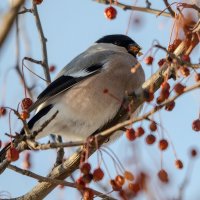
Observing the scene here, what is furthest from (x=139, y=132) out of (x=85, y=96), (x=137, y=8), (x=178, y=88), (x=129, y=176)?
(x=85, y=96)

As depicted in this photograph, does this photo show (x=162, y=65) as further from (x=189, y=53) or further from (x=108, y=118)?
(x=108, y=118)

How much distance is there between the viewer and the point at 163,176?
1981 mm

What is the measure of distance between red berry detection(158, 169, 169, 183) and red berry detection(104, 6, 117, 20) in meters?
1.03

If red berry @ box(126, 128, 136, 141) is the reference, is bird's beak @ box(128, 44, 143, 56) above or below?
below

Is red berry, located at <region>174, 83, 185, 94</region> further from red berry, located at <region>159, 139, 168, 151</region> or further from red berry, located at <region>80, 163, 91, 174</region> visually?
red berry, located at <region>80, 163, 91, 174</region>

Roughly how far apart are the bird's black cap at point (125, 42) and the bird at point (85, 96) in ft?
1.73

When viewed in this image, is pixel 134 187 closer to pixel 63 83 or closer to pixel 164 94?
pixel 164 94

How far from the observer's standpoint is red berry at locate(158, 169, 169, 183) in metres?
1.97

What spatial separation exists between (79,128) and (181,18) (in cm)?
134

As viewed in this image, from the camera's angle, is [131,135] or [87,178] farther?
[131,135]

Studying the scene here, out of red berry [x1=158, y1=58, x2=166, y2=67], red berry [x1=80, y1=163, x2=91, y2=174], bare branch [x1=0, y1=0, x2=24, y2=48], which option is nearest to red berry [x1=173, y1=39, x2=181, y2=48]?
red berry [x1=158, y1=58, x2=166, y2=67]

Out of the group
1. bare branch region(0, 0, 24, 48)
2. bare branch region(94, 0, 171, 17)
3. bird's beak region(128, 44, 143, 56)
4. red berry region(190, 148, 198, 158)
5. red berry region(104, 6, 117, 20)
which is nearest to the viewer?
bare branch region(0, 0, 24, 48)

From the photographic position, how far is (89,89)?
3.47 meters

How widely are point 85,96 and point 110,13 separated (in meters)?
0.87
